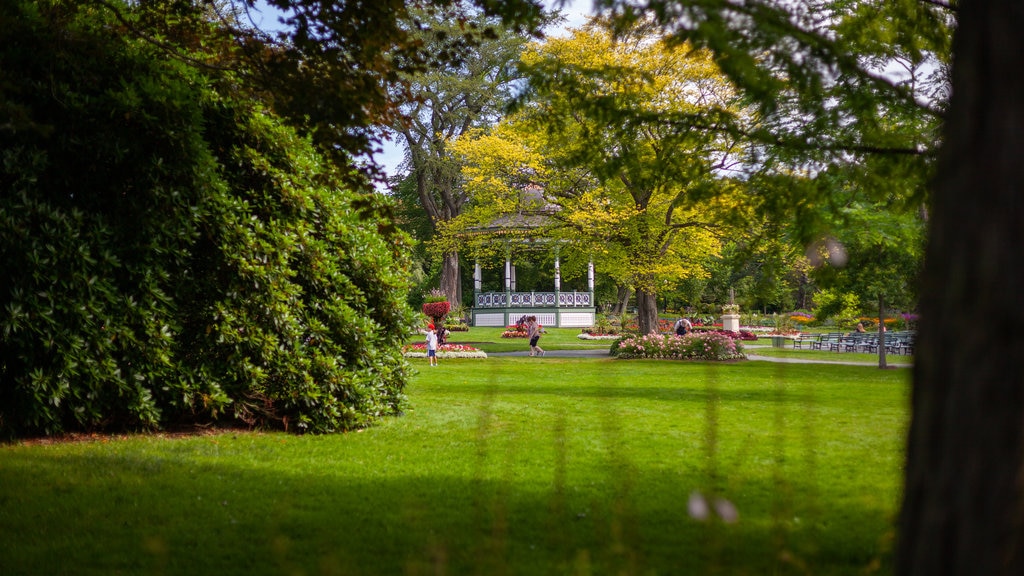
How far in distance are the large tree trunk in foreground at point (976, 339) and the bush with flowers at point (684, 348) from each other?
2344 cm

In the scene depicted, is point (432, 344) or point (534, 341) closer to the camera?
point (432, 344)

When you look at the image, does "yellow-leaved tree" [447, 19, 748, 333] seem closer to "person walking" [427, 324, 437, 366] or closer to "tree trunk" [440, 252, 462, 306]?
"person walking" [427, 324, 437, 366]

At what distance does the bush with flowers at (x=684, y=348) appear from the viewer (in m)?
25.5

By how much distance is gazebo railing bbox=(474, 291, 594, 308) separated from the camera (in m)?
47.6

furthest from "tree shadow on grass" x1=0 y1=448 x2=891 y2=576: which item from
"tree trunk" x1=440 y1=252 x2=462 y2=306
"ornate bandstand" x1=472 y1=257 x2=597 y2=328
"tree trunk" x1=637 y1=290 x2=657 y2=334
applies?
"ornate bandstand" x1=472 y1=257 x2=597 y2=328

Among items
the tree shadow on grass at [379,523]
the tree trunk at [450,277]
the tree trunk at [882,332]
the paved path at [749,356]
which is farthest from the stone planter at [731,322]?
the tree shadow on grass at [379,523]

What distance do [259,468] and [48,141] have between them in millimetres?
3976

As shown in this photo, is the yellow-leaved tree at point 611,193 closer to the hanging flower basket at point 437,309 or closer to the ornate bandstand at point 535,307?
the hanging flower basket at point 437,309

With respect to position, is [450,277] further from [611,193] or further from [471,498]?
[471,498]

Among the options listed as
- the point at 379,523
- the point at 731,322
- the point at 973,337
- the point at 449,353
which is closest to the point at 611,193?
the point at 449,353

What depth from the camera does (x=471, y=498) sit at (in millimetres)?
6434

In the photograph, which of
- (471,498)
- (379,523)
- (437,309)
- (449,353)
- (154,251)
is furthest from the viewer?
(437,309)

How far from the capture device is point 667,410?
12.7 meters

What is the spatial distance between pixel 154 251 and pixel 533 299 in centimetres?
3963
